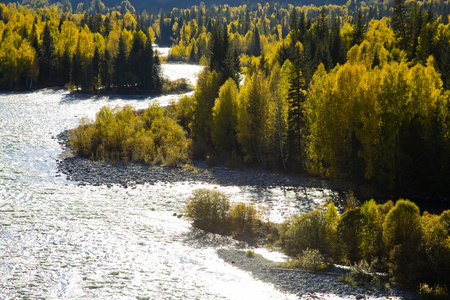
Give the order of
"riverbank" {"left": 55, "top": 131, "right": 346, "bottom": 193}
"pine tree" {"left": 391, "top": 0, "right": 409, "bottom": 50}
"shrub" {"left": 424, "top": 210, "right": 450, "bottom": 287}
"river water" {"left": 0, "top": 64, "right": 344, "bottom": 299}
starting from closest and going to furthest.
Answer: "shrub" {"left": 424, "top": 210, "right": 450, "bottom": 287} → "river water" {"left": 0, "top": 64, "right": 344, "bottom": 299} → "riverbank" {"left": 55, "top": 131, "right": 346, "bottom": 193} → "pine tree" {"left": 391, "top": 0, "right": 409, "bottom": 50}

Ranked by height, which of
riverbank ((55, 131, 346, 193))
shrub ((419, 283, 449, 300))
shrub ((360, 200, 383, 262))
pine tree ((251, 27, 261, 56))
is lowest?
riverbank ((55, 131, 346, 193))

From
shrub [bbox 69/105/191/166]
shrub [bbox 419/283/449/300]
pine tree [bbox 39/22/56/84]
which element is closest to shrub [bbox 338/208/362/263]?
shrub [bbox 419/283/449/300]

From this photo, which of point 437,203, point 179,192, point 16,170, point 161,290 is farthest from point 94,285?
point 437,203

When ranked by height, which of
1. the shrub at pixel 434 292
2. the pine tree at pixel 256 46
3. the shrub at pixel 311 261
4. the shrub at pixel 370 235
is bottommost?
the shrub at pixel 311 261

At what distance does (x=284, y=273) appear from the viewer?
22.9 m

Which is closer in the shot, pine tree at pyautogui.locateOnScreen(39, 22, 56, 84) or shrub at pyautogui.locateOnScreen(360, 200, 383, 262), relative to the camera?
shrub at pyautogui.locateOnScreen(360, 200, 383, 262)

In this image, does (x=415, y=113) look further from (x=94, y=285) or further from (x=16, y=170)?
(x=16, y=170)

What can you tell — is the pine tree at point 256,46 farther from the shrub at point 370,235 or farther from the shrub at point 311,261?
the shrub at point 311,261

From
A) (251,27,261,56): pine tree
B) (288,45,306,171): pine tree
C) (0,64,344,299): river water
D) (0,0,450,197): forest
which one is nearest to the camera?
(0,64,344,299): river water

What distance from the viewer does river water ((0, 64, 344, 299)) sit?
21.4m

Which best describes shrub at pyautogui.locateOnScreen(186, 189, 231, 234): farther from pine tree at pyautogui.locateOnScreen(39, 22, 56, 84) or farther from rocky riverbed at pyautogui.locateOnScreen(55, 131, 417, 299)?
pine tree at pyautogui.locateOnScreen(39, 22, 56, 84)

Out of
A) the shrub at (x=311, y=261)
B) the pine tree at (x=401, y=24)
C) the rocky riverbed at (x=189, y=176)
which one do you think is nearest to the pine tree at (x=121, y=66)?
the rocky riverbed at (x=189, y=176)

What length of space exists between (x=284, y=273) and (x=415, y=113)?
21.3 m

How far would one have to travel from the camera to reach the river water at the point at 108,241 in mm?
21391
